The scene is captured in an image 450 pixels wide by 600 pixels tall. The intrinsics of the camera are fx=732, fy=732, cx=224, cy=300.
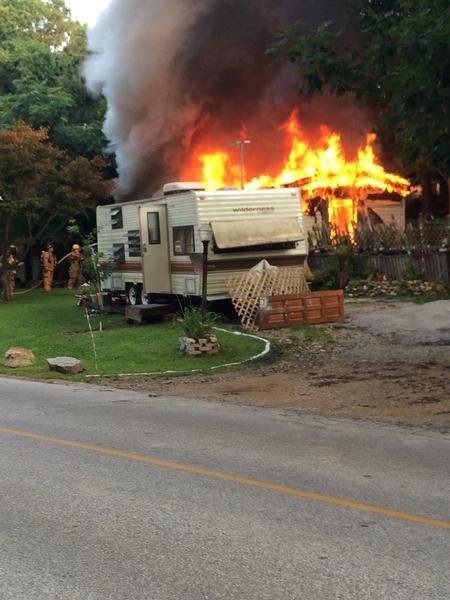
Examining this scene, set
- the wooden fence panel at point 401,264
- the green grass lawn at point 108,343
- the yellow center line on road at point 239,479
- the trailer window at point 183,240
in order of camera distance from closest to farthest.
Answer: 1. the yellow center line on road at point 239,479
2. the green grass lawn at point 108,343
3. the trailer window at point 183,240
4. the wooden fence panel at point 401,264

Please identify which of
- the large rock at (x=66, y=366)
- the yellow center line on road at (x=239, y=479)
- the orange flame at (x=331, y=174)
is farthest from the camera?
the orange flame at (x=331, y=174)

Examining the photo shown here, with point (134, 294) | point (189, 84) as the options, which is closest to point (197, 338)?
point (134, 294)

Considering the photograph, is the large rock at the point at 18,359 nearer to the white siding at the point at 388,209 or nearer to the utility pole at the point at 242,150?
the utility pole at the point at 242,150

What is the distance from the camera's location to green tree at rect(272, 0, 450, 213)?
29.7 feet

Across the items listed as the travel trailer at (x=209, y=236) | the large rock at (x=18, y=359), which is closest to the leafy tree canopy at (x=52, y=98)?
the travel trailer at (x=209, y=236)

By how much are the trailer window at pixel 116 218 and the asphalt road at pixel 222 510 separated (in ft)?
38.1

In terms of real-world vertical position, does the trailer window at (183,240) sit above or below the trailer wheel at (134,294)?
above

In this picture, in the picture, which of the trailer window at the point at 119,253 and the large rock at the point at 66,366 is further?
the trailer window at the point at 119,253

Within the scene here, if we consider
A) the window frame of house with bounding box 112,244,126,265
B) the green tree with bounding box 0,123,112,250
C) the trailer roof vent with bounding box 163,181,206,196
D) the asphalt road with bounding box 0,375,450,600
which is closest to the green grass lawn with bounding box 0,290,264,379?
the window frame of house with bounding box 112,244,126,265

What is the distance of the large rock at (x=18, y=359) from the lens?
41.7ft

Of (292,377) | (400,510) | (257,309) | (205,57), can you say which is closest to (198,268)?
(257,309)

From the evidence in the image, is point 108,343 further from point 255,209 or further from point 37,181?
point 37,181

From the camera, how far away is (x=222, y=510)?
4.84 metres

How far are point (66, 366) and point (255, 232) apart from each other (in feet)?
20.4
